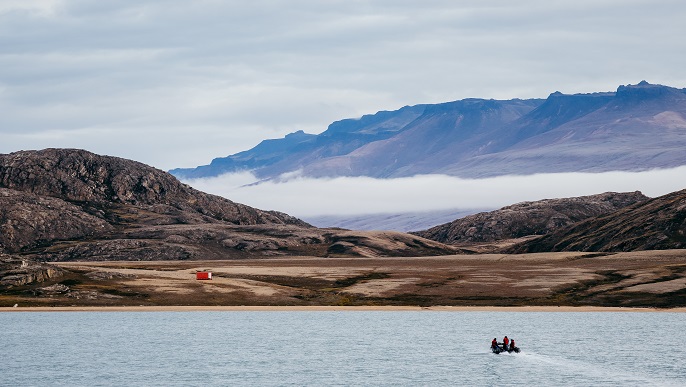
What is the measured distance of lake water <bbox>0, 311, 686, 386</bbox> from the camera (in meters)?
109

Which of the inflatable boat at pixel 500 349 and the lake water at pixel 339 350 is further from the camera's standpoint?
the inflatable boat at pixel 500 349

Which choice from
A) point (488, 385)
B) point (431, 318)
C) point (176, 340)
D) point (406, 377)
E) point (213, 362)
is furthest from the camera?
point (431, 318)

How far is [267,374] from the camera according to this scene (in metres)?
113

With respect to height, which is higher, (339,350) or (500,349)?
(339,350)

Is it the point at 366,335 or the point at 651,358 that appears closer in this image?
the point at 651,358

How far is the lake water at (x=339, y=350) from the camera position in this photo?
357ft

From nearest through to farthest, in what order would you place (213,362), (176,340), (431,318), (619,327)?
(213,362) < (176,340) < (619,327) < (431,318)

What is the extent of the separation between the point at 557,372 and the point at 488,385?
14561mm

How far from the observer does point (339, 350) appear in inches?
5379

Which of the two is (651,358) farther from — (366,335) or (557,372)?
(366,335)

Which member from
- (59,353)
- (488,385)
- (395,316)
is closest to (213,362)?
(59,353)

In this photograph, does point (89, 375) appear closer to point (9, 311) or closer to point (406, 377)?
point (406, 377)

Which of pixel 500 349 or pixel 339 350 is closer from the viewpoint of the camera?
pixel 500 349

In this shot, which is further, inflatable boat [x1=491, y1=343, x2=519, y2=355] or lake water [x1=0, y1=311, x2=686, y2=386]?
inflatable boat [x1=491, y1=343, x2=519, y2=355]
